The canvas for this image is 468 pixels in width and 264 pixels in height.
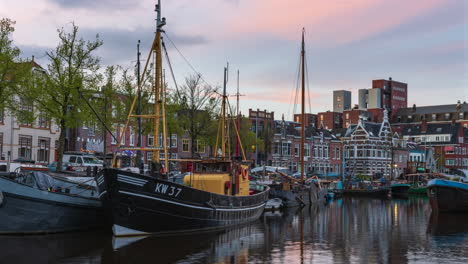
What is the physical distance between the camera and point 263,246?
1150 inches

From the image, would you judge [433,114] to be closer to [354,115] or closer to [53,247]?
[354,115]

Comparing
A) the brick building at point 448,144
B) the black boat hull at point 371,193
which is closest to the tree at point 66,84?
the black boat hull at point 371,193

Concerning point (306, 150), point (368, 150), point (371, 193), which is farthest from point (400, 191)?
point (368, 150)

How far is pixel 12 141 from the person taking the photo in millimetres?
59094

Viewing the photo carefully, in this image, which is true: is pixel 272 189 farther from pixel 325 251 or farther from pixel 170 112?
pixel 325 251

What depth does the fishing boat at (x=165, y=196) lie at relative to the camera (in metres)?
28.3

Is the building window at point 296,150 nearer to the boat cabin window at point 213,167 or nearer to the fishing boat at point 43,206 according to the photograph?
the boat cabin window at point 213,167

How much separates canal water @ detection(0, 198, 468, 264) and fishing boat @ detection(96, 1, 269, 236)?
0.78m

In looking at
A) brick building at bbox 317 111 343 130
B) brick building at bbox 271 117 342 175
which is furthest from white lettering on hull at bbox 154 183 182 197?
brick building at bbox 317 111 343 130

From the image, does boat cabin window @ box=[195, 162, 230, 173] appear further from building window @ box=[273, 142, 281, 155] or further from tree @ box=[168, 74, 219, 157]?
building window @ box=[273, 142, 281, 155]

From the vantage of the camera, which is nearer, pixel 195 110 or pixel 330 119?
pixel 195 110

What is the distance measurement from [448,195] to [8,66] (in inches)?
1531

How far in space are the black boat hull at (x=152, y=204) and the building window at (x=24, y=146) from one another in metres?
34.0

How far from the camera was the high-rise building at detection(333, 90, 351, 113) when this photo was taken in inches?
7573
